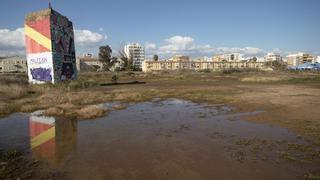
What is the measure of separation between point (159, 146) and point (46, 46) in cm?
2517

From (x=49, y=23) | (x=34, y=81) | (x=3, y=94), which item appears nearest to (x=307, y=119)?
(x=3, y=94)

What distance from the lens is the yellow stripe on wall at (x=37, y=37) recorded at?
94.1 ft

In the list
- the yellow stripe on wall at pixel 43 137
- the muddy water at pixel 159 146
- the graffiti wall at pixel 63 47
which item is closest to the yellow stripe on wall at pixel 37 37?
the graffiti wall at pixel 63 47

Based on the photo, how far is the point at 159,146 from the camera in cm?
827

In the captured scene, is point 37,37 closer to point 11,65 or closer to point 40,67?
point 40,67

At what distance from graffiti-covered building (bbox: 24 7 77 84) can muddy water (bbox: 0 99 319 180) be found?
17.1m

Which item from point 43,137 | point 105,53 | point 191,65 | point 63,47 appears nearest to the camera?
point 43,137

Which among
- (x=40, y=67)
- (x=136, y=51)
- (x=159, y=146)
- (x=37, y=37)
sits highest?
(x=136, y=51)

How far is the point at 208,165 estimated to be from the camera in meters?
6.57

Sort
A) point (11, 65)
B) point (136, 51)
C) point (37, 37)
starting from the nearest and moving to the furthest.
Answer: point (37, 37)
point (11, 65)
point (136, 51)

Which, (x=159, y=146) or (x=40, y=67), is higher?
(x=40, y=67)

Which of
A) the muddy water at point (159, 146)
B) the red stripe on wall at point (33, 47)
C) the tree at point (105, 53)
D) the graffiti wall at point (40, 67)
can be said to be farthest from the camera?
the tree at point (105, 53)

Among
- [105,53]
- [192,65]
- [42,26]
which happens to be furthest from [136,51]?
[42,26]

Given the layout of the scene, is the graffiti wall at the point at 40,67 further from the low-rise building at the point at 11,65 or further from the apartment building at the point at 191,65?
the low-rise building at the point at 11,65
